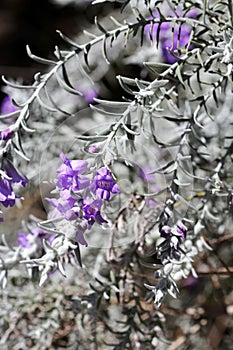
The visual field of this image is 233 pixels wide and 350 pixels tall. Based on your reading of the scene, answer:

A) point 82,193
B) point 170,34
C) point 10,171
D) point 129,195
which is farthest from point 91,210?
point 170,34

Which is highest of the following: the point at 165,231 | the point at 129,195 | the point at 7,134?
the point at 7,134

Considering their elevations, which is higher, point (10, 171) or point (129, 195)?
point (10, 171)

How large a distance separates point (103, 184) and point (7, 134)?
0.14 meters

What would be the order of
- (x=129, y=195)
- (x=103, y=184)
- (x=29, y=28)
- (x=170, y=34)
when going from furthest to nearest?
(x=29, y=28)
(x=170, y=34)
(x=129, y=195)
(x=103, y=184)

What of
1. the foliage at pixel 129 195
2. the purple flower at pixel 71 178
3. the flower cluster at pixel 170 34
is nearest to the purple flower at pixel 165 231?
the foliage at pixel 129 195

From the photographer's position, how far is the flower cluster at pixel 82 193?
0.67 meters

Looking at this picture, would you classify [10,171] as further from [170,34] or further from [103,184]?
[170,34]

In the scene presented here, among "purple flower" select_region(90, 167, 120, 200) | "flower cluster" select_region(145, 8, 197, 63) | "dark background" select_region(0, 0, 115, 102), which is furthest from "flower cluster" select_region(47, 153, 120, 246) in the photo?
"dark background" select_region(0, 0, 115, 102)

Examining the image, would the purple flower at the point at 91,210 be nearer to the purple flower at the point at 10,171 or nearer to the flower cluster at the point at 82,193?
the flower cluster at the point at 82,193

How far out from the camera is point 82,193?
2.23 ft

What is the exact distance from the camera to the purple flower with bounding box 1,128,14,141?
2.42ft

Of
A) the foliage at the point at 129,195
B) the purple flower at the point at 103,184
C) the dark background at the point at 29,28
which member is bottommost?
the dark background at the point at 29,28

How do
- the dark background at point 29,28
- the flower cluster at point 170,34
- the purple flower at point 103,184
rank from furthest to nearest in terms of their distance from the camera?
the dark background at point 29,28, the flower cluster at point 170,34, the purple flower at point 103,184

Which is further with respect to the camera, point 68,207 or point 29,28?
point 29,28
